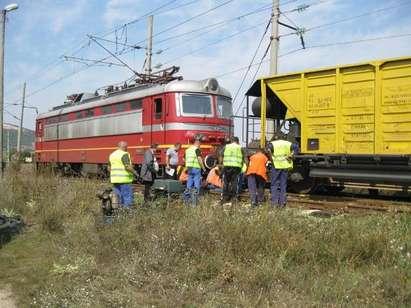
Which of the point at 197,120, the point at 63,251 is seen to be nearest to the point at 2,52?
the point at 197,120

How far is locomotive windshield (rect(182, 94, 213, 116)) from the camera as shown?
15.5 meters

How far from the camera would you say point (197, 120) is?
15.5 m

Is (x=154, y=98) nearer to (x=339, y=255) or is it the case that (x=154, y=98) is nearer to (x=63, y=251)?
(x=63, y=251)

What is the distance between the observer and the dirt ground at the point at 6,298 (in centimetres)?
542

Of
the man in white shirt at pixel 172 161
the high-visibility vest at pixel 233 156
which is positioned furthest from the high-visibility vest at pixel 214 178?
the high-visibility vest at pixel 233 156

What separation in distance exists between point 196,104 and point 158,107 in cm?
125

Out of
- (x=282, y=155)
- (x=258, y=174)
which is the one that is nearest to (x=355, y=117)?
(x=282, y=155)

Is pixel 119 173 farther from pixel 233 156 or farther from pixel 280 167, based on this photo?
pixel 280 167

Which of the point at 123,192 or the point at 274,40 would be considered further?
the point at 274,40

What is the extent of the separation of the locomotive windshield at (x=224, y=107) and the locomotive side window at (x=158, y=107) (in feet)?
6.19

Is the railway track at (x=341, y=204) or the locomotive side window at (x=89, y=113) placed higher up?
the locomotive side window at (x=89, y=113)

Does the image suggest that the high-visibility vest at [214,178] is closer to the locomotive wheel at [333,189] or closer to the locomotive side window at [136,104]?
the locomotive wheel at [333,189]

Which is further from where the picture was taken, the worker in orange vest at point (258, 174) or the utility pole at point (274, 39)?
the utility pole at point (274, 39)

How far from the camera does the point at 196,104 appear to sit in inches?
620
